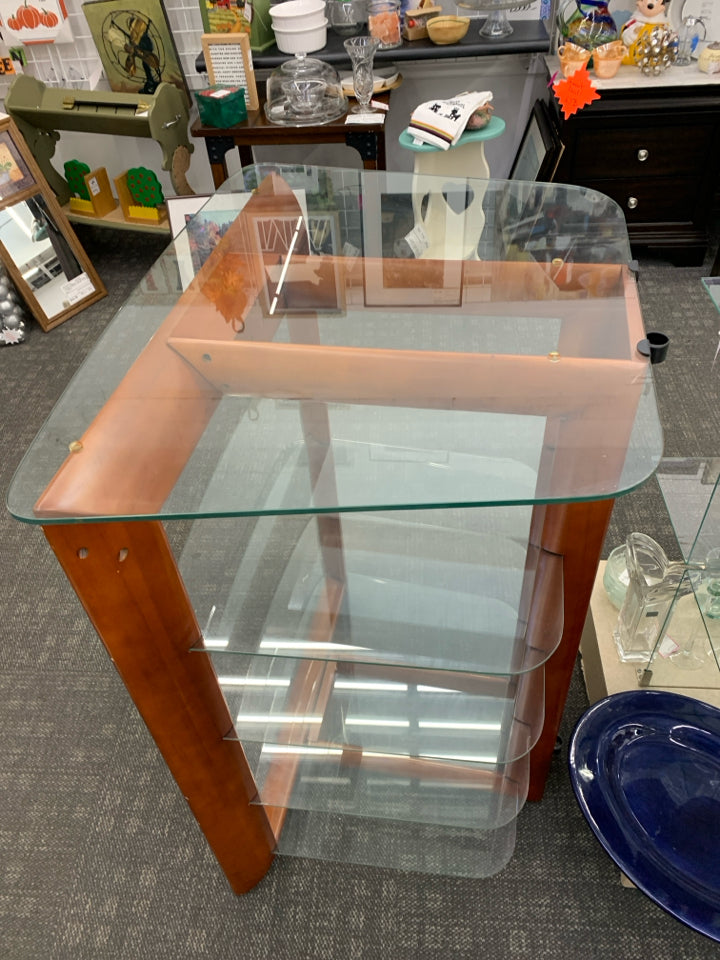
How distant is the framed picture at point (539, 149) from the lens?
8.83 ft

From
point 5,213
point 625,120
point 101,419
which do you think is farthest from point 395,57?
point 101,419

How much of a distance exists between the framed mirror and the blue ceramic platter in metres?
2.48

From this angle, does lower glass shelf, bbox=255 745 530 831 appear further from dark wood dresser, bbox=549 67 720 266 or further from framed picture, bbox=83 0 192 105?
framed picture, bbox=83 0 192 105

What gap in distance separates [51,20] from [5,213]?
77 centimetres

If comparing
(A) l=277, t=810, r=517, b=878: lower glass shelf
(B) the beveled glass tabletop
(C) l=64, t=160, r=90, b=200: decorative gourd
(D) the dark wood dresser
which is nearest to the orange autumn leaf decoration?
(B) the beveled glass tabletop

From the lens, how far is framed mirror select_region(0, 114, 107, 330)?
2.76m

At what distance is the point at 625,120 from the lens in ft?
8.71

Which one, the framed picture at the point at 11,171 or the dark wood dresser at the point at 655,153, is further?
the framed picture at the point at 11,171

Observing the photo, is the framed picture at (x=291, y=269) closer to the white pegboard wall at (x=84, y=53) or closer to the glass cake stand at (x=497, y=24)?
the glass cake stand at (x=497, y=24)

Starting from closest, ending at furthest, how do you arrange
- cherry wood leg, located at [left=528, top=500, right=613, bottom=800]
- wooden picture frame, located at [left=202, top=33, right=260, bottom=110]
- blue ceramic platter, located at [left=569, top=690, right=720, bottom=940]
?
cherry wood leg, located at [left=528, top=500, right=613, bottom=800], blue ceramic platter, located at [left=569, top=690, right=720, bottom=940], wooden picture frame, located at [left=202, top=33, right=260, bottom=110]

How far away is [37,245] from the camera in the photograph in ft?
9.51

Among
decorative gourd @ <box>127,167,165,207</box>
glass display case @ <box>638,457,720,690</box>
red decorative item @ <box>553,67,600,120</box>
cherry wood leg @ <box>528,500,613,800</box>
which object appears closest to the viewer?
cherry wood leg @ <box>528,500,613,800</box>

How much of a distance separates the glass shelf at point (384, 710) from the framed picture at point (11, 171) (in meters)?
2.26

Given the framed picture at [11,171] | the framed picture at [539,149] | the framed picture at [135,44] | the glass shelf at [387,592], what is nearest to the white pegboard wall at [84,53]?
the framed picture at [135,44]
